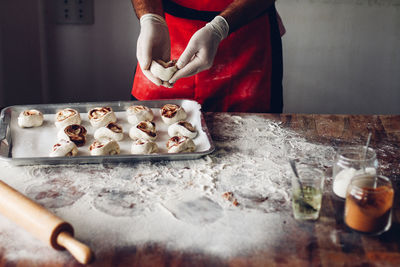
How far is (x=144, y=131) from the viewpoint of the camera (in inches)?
61.0

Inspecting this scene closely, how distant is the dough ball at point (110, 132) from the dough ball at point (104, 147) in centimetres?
7

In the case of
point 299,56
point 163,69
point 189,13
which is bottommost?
point 299,56

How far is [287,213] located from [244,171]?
0.81ft

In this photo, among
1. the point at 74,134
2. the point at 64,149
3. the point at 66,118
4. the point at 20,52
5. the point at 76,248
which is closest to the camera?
the point at 76,248

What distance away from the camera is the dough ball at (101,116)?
1650 millimetres

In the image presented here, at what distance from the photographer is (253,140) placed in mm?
1548

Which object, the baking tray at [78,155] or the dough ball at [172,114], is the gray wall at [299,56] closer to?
the baking tray at [78,155]

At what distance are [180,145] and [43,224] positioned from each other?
0.60 metres

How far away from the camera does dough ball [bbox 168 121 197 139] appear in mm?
1575

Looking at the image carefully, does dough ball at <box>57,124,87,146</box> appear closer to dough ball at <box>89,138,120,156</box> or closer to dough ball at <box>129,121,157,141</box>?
dough ball at <box>89,138,120,156</box>

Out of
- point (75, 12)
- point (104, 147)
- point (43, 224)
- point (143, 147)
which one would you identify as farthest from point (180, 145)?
point (75, 12)

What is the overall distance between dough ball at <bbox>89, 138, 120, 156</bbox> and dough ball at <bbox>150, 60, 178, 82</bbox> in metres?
0.35

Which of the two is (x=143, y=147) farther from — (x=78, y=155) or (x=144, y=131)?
(x=78, y=155)

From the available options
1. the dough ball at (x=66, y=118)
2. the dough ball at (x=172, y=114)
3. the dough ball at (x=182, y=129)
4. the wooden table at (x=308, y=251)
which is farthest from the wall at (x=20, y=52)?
the wooden table at (x=308, y=251)
